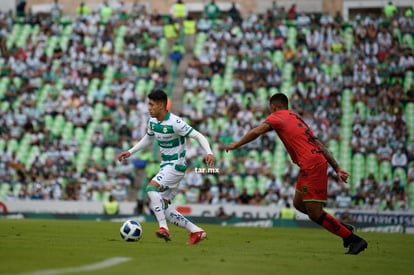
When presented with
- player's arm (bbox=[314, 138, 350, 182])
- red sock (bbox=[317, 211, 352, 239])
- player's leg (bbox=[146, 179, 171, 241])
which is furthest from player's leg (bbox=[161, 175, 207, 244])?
player's arm (bbox=[314, 138, 350, 182])

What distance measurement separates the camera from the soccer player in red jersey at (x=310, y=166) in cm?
1451

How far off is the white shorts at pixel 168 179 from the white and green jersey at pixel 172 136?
0.38ft

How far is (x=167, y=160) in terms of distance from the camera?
16438 mm

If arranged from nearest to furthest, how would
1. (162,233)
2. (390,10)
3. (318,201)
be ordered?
(318,201) → (162,233) → (390,10)

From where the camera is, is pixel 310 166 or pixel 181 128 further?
pixel 181 128

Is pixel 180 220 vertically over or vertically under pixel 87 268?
over

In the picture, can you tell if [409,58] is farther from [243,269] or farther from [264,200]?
[243,269]

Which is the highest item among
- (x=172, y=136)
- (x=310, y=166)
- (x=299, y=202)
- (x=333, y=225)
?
(x=172, y=136)

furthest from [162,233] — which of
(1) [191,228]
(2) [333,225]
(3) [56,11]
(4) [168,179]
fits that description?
(3) [56,11]

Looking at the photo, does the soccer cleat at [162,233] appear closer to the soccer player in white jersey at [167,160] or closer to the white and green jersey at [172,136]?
the soccer player in white jersey at [167,160]

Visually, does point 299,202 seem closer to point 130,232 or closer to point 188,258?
point 188,258

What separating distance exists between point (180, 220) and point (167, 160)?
1.13 metres

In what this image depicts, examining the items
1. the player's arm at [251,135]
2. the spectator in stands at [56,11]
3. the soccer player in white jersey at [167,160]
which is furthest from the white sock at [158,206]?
the spectator in stands at [56,11]

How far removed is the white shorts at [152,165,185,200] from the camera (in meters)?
16.1
